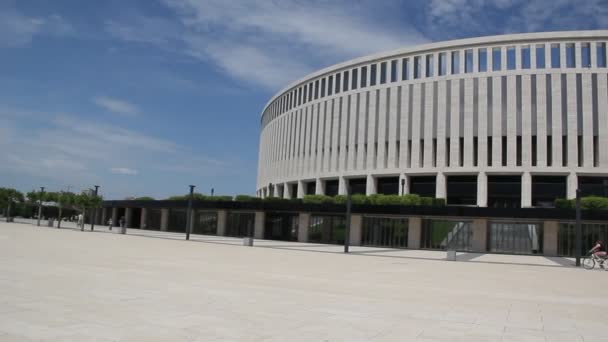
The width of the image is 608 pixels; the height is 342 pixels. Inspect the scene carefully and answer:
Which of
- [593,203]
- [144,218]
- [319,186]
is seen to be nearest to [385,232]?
[593,203]

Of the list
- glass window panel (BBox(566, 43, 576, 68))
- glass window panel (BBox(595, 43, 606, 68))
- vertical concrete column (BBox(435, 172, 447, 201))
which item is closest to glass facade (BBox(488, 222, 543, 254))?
vertical concrete column (BBox(435, 172, 447, 201))

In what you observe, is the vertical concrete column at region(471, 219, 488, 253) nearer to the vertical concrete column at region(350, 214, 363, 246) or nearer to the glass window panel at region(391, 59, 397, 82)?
the vertical concrete column at region(350, 214, 363, 246)

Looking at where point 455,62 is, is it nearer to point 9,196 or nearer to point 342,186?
point 342,186

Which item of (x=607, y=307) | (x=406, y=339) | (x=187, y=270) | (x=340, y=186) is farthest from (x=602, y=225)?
(x=406, y=339)

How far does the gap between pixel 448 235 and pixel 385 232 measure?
16.3 feet

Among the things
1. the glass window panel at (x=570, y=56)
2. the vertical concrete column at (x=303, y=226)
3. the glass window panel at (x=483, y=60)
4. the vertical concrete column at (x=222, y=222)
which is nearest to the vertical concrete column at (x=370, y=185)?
the vertical concrete column at (x=303, y=226)

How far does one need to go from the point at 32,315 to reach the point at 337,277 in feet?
31.0

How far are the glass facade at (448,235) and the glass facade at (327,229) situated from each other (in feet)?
22.7

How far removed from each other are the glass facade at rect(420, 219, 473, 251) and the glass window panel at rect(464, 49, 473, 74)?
16600mm

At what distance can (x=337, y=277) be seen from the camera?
14945mm

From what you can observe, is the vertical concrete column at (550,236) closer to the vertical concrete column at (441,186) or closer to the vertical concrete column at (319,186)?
the vertical concrete column at (441,186)

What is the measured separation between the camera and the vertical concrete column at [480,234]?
1449 inches

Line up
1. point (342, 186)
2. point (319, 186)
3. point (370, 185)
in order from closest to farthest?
point (370, 185) → point (342, 186) → point (319, 186)

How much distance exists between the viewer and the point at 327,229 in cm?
4234
